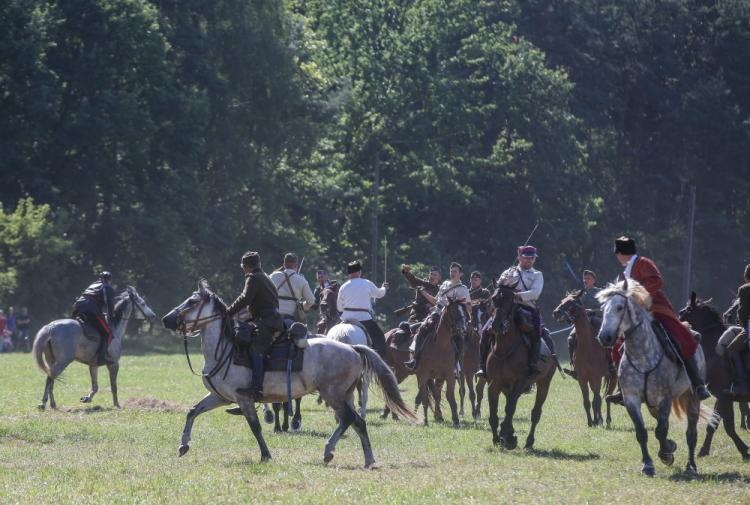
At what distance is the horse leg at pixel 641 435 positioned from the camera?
16.3m

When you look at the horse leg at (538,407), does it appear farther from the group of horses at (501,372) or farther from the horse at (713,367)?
the horse at (713,367)

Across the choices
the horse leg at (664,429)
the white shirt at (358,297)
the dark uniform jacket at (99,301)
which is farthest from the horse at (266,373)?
the dark uniform jacket at (99,301)

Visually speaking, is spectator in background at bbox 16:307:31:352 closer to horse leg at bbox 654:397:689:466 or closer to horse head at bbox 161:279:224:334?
horse head at bbox 161:279:224:334

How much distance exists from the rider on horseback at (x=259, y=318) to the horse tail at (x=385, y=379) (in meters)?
1.08

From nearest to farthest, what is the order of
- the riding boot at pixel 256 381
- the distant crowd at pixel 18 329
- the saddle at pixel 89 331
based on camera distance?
the riding boot at pixel 256 381, the saddle at pixel 89 331, the distant crowd at pixel 18 329

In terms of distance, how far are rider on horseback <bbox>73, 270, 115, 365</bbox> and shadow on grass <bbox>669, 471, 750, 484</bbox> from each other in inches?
494

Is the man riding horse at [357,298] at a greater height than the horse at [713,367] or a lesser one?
greater

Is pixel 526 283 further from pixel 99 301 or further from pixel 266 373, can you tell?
pixel 99 301

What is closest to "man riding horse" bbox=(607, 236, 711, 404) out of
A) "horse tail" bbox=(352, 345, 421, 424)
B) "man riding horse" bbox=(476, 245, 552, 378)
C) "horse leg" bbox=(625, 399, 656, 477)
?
"horse leg" bbox=(625, 399, 656, 477)

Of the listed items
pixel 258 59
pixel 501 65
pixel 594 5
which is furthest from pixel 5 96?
pixel 594 5

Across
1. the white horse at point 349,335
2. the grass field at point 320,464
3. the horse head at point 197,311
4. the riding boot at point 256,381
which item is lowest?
the grass field at point 320,464

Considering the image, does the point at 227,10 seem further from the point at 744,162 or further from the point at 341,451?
the point at 341,451

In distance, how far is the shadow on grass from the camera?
15.9 meters

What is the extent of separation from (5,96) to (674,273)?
35827mm
